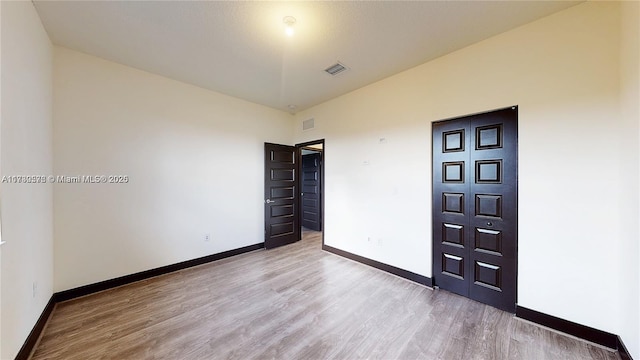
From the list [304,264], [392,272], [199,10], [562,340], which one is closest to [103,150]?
[199,10]

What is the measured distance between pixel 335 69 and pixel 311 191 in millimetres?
3697

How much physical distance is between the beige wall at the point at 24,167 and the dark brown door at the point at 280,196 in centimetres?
279

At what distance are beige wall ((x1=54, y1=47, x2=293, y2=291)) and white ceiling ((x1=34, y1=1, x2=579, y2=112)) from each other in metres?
0.37

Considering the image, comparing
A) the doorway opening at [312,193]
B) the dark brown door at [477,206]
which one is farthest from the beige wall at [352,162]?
the doorway opening at [312,193]

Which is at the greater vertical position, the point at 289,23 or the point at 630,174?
the point at 289,23

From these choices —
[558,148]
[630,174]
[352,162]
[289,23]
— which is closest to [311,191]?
[352,162]

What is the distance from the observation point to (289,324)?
215 cm

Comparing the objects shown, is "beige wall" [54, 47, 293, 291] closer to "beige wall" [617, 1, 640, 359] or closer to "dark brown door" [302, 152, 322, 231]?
"dark brown door" [302, 152, 322, 231]

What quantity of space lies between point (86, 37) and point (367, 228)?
4.18 metres

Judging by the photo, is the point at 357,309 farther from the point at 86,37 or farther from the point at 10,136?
the point at 86,37

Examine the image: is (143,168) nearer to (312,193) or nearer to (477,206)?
(312,193)

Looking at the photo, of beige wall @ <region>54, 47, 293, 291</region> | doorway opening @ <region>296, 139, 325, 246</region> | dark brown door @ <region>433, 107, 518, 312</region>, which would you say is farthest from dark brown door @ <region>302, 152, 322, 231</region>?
dark brown door @ <region>433, 107, 518, 312</region>

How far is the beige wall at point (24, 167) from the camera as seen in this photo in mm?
1543

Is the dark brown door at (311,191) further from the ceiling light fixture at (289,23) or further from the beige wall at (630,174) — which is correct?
the beige wall at (630,174)
